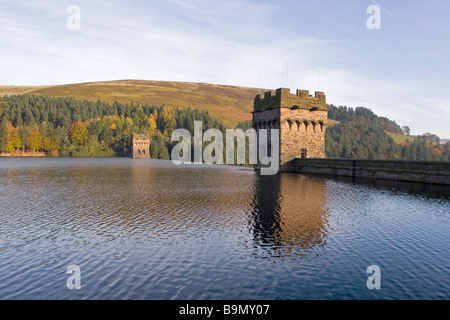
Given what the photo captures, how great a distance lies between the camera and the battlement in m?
48.7

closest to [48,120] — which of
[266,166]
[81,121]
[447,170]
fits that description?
[81,121]

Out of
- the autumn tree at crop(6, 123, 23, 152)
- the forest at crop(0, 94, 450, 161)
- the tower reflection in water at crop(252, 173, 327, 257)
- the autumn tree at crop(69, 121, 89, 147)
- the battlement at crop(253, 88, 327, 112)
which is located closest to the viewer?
the tower reflection in water at crop(252, 173, 327, 257)

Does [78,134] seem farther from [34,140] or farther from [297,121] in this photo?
[297,121]

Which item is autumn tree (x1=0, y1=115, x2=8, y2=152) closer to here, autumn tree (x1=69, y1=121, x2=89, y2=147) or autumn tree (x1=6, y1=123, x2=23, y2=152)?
autumn tree (x1=6, y1=123, x2=23, y2=152)

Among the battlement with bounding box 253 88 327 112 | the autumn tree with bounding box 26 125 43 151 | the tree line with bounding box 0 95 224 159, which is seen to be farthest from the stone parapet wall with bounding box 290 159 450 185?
the autumn tree with bounding box 26 125 43 151

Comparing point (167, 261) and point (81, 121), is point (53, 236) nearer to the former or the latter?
point (167, 261)

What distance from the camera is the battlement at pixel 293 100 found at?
1918 inches

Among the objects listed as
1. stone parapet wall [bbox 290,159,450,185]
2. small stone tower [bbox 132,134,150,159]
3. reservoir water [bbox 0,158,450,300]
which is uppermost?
small stone tower [bbox 132,134,150,159]

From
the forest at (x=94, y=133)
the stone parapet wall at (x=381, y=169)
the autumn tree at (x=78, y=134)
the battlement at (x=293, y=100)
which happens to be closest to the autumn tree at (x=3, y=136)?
the forest at (x=94, y=133)

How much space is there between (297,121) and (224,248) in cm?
3914

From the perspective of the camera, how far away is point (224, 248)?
1313cm

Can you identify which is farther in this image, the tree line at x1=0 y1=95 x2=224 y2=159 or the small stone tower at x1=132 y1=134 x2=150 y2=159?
the small stone tower at x1=132 y1=134 x2=150 y2=159

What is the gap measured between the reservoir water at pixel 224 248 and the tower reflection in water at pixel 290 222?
0.20 ft

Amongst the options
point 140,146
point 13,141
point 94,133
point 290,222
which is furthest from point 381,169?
point 94,133
